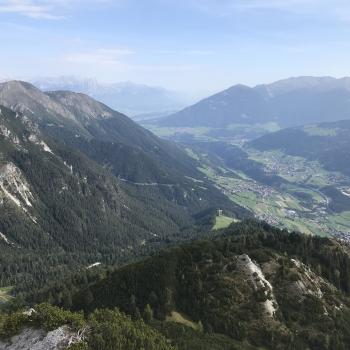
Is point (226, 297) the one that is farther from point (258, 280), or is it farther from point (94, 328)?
point (94, 328)

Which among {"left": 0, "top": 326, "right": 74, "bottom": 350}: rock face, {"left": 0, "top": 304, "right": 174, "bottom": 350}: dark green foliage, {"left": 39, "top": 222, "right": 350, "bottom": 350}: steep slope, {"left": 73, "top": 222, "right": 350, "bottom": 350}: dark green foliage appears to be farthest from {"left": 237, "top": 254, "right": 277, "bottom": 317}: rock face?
{"left": 0, "top": 326, "right": 74, "bottom": 350}: rock face

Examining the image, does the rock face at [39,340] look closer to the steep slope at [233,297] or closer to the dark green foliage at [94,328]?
the dark green foliage at [94,328]

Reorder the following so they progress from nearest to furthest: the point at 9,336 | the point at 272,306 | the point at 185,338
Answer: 1. the point at 9,336
2. the point at 185,338
3. the point at 272,306

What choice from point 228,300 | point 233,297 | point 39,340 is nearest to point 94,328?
point 39,340

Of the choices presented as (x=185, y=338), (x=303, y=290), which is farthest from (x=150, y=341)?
(x=303, y=290)

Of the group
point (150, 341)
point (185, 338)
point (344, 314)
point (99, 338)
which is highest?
point (99, 338)

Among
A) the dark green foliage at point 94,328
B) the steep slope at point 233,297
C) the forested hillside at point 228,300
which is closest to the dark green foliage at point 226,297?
the steep slope at point 233,297

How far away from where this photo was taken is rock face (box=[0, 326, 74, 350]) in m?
102

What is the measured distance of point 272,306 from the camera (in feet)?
558

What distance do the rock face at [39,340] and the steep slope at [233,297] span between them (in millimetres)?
44687

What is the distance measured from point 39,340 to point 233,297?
7897 centimetres

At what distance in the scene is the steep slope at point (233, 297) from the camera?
520 feet

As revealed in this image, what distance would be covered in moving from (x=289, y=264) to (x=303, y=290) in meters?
13.5

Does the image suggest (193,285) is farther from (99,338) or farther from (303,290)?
(99,338)
